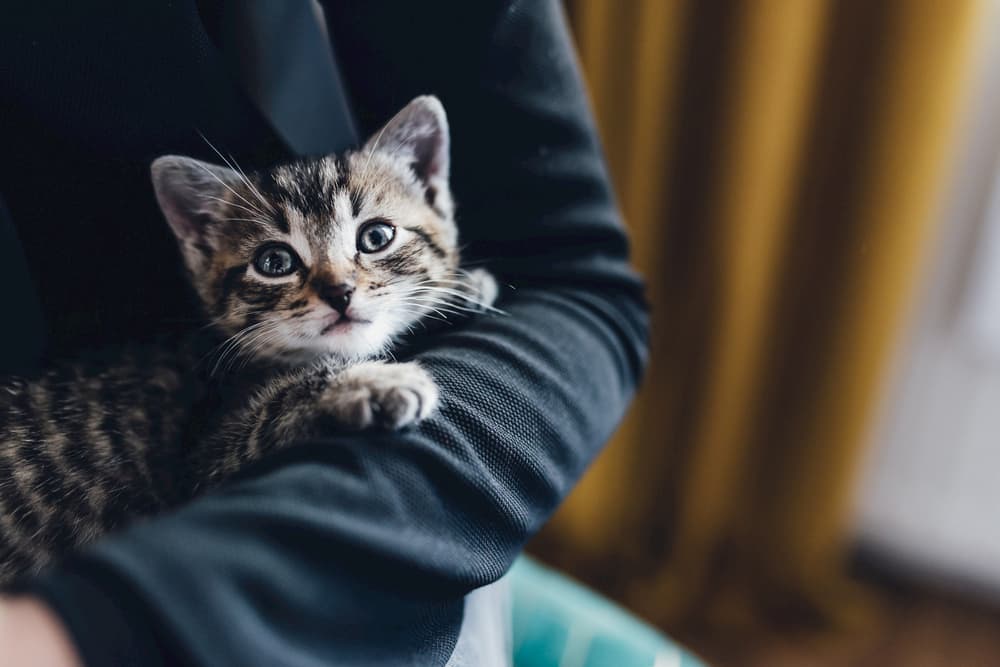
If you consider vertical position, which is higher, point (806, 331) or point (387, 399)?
point (387, 399)

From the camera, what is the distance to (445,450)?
1.51 feet

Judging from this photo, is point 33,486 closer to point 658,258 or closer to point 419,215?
point 419,215

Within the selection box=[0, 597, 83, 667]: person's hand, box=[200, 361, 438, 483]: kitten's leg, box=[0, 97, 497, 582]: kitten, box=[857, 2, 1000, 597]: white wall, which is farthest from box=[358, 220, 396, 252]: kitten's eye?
box=[857, 2, 1000, 597]: white wall

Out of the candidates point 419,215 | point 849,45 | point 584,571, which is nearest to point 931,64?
point 849,45

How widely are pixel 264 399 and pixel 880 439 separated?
1.13 meters

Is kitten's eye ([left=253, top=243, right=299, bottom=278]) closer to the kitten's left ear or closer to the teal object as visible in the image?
the kitten's left ear

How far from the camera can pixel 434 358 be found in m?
0.53


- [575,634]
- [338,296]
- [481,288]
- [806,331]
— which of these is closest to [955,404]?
[806,331]

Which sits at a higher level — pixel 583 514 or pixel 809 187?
pixel 809 187

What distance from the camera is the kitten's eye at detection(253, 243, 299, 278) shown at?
0.61m

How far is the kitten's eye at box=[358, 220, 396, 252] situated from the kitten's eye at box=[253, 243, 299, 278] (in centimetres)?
5

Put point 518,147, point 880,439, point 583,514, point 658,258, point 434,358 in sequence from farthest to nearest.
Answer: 1. point 583,514
2. point 880,439
3. point 658,258
4. point 518,147
5. point 434,358

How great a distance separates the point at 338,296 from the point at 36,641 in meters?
0.30

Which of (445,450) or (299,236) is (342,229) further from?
(445,450)
